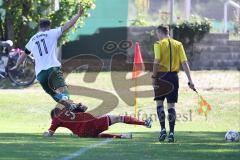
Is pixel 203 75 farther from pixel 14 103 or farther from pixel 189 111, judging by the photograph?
pixel 14 103

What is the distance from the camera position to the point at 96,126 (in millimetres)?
14562

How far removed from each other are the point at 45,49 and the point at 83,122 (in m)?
1.65

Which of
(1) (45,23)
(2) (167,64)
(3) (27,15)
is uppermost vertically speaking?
(3) (27,15)

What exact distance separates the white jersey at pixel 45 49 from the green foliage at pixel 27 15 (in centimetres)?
1065

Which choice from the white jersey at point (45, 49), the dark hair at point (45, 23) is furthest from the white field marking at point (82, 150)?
the dark hair at point (45, 23)

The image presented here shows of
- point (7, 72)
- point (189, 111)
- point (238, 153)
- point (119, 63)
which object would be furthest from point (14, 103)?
point (238, 153)

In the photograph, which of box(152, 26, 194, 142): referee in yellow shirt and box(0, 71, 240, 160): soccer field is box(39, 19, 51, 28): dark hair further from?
box(152, 26, 194, 142): referee in yellow shirt

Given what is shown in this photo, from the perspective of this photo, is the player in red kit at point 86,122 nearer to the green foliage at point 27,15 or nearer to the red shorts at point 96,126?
the red shorts at point 96,126

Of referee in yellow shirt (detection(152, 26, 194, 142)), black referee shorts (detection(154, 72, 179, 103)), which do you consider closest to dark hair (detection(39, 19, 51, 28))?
referee in yellow shirt (detection(152, 26, 194, 142))

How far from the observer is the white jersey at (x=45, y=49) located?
49.6 feet

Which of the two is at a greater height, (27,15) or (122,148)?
(27,15)

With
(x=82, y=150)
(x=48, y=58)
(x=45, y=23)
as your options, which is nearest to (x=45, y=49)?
(x=48, y=58)

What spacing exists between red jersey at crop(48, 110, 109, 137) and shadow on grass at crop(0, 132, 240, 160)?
0.26 meters

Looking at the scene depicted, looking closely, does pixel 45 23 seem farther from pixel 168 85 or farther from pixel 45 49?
pixel 168 85
